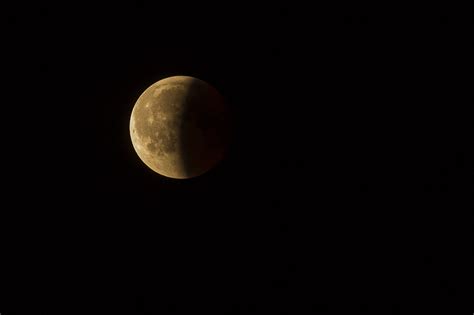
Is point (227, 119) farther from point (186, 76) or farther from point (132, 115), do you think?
point (132, 115)

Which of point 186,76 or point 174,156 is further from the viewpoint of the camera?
point 186,76

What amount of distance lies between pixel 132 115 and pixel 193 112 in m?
0.81

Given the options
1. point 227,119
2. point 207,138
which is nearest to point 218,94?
point 227,119

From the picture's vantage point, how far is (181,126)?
296cm

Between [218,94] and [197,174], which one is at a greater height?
[218,94]

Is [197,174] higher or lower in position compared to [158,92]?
lower

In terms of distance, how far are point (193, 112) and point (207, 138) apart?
28cm

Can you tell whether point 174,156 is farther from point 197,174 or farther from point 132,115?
point 132,115

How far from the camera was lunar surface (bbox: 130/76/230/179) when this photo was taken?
9.78 feet

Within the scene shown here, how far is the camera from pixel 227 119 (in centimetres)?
324

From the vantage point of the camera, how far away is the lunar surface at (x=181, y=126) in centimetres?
298

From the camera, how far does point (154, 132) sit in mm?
3088

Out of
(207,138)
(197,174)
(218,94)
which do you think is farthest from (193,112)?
(197,174)

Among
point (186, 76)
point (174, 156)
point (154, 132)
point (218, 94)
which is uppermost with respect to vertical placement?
point (186, 76)
